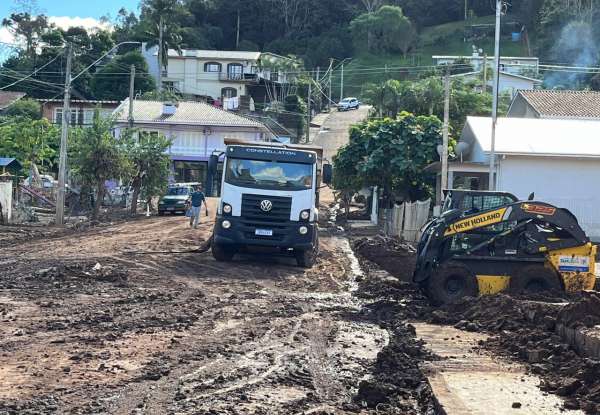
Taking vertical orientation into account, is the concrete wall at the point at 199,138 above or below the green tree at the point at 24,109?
below

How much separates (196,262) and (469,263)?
7.78m

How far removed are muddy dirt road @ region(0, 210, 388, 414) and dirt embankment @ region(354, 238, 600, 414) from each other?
115 cm

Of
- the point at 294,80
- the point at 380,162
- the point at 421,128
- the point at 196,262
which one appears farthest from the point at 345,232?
the point at 294,80

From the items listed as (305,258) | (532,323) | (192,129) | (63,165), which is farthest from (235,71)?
(532,323)

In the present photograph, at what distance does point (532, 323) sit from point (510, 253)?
3.54m

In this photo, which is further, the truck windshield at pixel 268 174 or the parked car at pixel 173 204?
the parked car at pixel 173 204

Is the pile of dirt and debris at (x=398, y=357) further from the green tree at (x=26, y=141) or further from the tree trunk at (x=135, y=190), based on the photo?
the green tree at (x=26, y=141)

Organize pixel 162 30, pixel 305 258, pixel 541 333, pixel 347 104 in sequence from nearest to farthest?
pixel 541 333
pixel 305 258
pixel 162 30
pixel 347 104

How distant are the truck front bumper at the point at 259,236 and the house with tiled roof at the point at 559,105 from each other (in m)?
28.6

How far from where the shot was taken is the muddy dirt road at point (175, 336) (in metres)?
7.75

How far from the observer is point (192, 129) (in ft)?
212

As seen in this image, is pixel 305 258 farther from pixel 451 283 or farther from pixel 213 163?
pixel 451 283

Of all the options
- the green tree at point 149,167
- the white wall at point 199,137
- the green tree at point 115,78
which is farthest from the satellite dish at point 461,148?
the green tree at point 115,78

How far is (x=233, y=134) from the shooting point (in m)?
65.2
